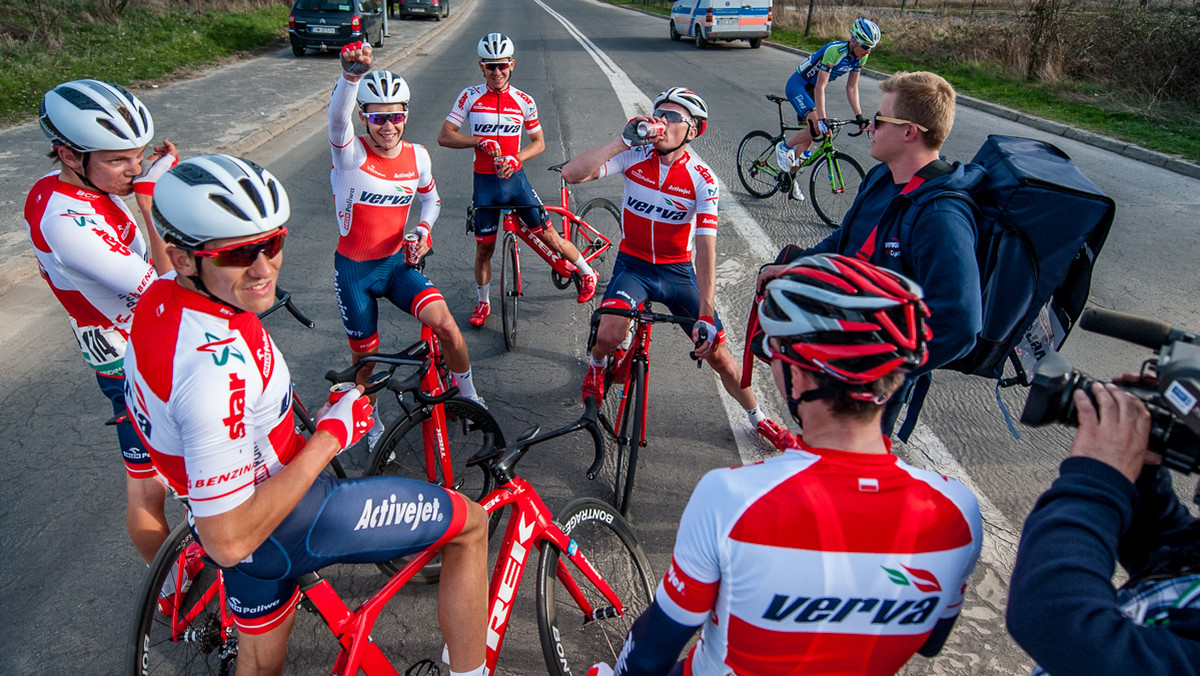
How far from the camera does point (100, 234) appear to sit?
3.02 m

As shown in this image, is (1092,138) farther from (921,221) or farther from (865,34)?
(921,221)

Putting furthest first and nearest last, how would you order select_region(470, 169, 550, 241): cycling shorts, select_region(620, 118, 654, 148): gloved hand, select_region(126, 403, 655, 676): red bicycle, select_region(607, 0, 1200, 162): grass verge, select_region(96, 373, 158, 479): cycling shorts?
select_region(607, 0, 1200, 162): grass verge < select_region(470, 169, 550, 241): cycling shorts < select_region(620, 118, 654, 148): gloved hand < select_region(96, 373, 158, 479): cycling shorts < select_region(126, 403, 655, 676): red bicycle

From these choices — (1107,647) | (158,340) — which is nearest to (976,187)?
(1107,647)

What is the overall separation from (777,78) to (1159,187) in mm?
9488

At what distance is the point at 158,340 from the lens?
2.03 m

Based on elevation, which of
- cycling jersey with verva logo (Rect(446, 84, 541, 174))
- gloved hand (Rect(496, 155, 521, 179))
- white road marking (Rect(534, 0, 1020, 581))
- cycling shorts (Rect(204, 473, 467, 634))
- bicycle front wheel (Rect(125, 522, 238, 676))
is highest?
cycling jersey with verva logo (Rect(446, 84, 541, 174))

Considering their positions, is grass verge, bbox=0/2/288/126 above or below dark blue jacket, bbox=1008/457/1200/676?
below

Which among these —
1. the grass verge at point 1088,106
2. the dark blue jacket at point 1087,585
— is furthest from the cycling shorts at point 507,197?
the grass verge at point 1088,106

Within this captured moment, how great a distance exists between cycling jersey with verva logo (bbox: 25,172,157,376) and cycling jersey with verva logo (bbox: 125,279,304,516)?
109 centimetres

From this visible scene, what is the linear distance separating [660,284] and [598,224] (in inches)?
137

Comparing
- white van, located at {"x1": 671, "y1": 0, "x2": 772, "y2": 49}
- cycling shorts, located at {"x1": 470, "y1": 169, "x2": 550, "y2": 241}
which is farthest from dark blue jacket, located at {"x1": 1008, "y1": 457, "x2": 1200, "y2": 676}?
white van, located at {"x1": 671, "y1": 0, "x2": 772, "y2": 49}

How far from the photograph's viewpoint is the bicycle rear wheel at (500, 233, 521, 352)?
18.5 feet

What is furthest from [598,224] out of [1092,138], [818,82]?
[1092,138]

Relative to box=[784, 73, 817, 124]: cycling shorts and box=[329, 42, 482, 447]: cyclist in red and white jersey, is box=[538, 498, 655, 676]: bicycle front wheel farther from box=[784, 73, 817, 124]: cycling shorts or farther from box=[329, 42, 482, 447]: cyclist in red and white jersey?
box=[784, 73, 817, 124]: cycling shorts
